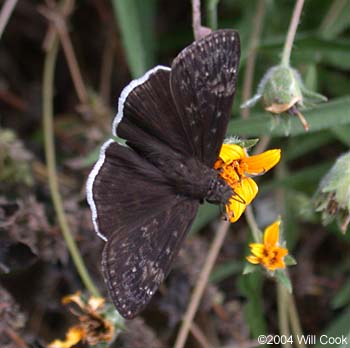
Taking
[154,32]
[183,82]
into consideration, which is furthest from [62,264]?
[154,32]

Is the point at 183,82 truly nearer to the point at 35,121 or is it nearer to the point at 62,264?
the point at 62,264

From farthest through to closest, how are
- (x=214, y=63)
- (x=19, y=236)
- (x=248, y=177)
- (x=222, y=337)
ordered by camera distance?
1. (x=222, y=337)
2. (x=19, y=236)
3. (x=248, y=177)
4. (x=214, y=63)

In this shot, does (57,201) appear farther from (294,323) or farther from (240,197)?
(294,323)

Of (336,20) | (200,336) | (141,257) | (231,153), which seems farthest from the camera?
(336,20)

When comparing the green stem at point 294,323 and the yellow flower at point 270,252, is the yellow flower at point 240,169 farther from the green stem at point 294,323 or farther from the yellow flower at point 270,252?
the green stem at point 294,323

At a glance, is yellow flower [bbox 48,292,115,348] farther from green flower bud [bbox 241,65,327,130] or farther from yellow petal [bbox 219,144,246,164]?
green flower bud [bbox 241,65,327,130]

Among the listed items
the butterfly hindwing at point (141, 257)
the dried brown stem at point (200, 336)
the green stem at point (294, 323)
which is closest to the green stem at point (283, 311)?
the green stem at point (294, 323)

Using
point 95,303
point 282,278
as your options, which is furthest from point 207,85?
point 95,303
